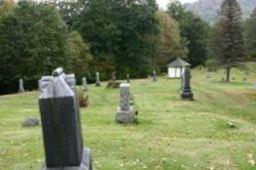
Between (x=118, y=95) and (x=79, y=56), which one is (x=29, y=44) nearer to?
(x=79, y=56)

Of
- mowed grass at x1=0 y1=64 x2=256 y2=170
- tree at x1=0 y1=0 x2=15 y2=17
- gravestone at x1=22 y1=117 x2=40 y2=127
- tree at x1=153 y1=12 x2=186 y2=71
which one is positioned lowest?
mowed grass at x1=0 y1=64 x2=256 y2=170

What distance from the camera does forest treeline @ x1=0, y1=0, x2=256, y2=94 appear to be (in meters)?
43.5

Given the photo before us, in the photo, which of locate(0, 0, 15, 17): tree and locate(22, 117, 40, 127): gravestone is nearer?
locate(22, 117, 40, 127): gravestone

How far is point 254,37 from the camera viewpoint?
76188 millimetres

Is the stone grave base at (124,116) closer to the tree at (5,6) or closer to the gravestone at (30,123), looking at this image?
the gravestone at (30,123)

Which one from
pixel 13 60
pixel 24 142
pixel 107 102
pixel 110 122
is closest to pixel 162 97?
pixel 107 102

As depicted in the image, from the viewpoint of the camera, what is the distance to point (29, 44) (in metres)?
42.9

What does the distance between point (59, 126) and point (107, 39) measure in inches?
2297

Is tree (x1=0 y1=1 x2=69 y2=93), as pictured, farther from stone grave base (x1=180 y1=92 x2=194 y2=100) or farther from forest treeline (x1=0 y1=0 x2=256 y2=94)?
stone grave base (x1=180 y1=92 x2=194 y2=100)

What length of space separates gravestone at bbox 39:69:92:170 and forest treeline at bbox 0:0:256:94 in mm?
37672

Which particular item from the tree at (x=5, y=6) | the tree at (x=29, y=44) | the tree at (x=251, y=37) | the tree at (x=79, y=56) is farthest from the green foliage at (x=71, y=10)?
the tree at (x=251, y=37)

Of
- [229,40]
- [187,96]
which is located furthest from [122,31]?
[187,96]

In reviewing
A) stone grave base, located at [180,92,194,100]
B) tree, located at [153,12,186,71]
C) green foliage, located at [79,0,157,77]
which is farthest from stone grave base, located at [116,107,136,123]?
tree, located at [153,12,186,71]

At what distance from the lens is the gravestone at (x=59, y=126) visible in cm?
517
